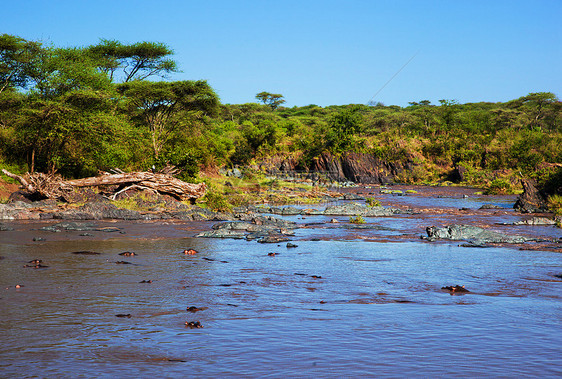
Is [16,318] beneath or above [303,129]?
beneath

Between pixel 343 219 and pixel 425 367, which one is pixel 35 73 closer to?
pixel 343 219

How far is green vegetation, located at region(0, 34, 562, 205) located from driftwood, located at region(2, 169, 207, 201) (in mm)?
1419

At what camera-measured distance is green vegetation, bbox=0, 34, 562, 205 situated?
2316 centimetres

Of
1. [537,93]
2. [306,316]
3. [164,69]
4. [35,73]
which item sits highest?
[537,93]

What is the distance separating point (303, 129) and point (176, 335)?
60087mm

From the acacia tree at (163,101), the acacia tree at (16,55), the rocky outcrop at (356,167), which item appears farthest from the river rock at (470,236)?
the rocky outcrop at (356,167)

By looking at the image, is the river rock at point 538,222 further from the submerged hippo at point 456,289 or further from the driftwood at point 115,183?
the driftwood at point 115,183

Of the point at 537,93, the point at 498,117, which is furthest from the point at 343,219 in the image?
the point at 537,93

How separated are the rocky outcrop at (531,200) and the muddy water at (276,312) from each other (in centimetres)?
1455

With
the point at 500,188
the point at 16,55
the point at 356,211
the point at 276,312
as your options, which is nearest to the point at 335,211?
the point at 356,211

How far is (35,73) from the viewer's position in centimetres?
2681

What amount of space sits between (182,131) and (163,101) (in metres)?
4.90

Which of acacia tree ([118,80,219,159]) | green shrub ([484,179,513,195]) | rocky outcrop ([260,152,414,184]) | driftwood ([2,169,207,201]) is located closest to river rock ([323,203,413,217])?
driftwood ([2,169,207,201])

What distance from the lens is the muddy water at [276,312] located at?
15.3ft
